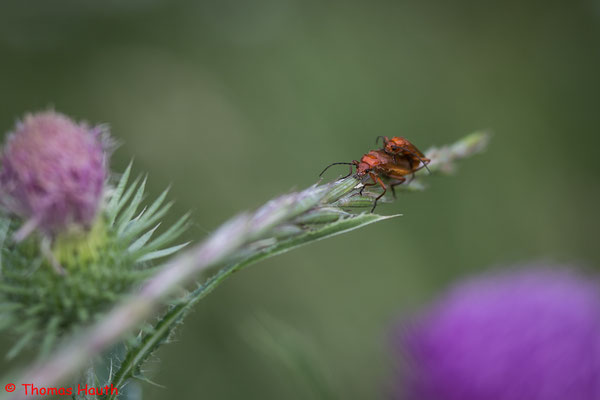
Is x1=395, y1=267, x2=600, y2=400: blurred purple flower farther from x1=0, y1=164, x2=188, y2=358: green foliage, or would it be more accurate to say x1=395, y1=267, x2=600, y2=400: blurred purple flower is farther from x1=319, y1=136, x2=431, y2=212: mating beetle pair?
x1=0, y1=164, x2=188, y2=358: green foliage

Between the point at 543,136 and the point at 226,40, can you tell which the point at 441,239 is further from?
the point at 226,40

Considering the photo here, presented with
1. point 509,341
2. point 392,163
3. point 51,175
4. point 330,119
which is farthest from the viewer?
point 330,119

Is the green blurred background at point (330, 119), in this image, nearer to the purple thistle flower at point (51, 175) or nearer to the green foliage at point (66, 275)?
the green foliage at point (66, 275)

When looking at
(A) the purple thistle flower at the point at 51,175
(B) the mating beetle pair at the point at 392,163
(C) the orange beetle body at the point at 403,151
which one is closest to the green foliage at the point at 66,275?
(A) the purple thistle flower at the point at 51,175

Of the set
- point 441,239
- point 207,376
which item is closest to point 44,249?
point 207,376

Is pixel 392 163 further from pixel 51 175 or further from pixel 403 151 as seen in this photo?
pixel 51 175

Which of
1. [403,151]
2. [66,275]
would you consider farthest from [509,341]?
[66,275]

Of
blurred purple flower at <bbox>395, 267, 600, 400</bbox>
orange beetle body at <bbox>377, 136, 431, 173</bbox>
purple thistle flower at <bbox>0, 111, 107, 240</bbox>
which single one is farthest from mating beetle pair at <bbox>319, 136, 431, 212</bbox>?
blurred purple flower at <bbox>395, 267, 600, 400</bbox>
